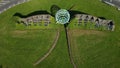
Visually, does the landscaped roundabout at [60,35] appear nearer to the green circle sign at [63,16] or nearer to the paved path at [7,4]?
the green circle sign at [63,16]

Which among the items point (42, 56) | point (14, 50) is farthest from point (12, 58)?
point (42, 56)

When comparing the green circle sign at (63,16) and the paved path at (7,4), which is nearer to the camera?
the green circle sign at (63,16)

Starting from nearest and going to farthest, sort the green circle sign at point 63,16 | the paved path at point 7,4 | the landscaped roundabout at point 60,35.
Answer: the landscaped roundabout at point 60,35, the green circle sign at point 63,16, the paved path at point 7,4

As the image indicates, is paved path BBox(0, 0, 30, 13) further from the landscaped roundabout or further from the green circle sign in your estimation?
the green circle sign

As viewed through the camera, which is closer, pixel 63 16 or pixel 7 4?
pixel 63 16

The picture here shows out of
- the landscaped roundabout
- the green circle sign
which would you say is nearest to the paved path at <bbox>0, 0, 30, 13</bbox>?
the landscaped roundabout

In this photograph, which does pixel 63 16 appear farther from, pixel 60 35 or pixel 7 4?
pixel 7 4

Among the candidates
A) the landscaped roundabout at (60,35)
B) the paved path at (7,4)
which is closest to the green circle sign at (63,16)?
the landscaped roundabout at (60,35)

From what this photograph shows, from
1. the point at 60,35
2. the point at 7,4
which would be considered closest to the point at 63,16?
the point at 60,35
